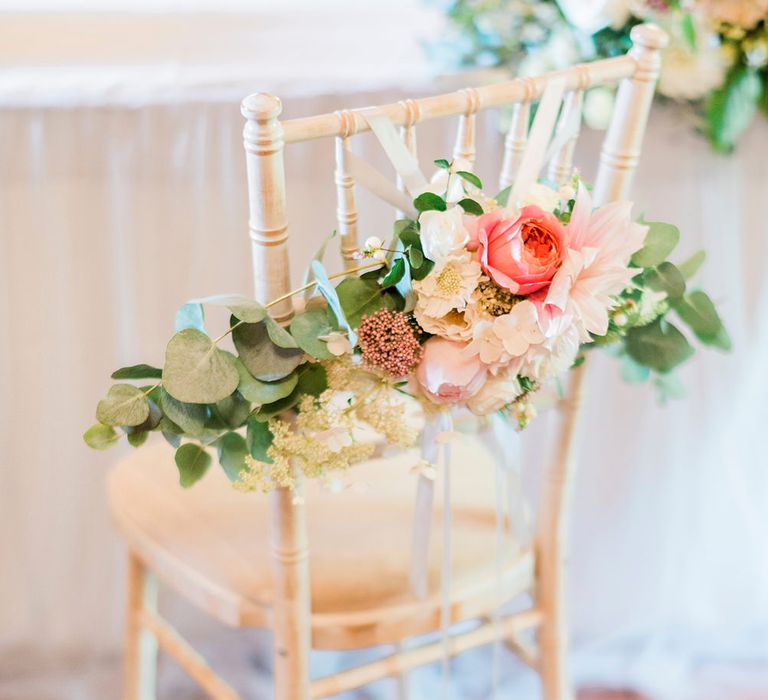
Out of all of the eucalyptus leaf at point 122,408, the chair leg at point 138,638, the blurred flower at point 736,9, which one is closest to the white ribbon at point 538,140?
the eucalyptus leaf at point 122,408

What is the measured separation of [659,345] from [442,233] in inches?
13.4

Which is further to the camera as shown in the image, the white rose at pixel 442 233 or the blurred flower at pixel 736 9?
the blurred flower at pixel 736 9

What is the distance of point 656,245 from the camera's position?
816mm

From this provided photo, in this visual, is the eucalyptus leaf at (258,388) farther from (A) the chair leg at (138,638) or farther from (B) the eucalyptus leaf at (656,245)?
(A) the chair leg at (138,638)

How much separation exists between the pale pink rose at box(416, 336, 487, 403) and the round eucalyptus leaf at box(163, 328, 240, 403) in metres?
0.14

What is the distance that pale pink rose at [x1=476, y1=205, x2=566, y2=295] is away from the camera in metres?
0.68

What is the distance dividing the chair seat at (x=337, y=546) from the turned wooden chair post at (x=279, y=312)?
3 centimetres

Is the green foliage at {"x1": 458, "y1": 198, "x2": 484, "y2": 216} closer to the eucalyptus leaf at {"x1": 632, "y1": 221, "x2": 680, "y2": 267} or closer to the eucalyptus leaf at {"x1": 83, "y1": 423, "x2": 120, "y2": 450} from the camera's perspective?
the eucalyptus leaf at {"x1": 632, "y1": 221, "x2": 680, "y2": 267}

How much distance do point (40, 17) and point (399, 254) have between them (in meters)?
0.91

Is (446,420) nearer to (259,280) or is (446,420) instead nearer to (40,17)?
(259,280)

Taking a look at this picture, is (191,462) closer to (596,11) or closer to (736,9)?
(596,11)

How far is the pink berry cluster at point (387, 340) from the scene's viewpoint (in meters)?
0.70

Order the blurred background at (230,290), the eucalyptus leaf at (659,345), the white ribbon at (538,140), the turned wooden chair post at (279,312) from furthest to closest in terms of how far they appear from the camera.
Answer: the blurred background at (230,290) → the eucalyptus leaf at (659,345) → the white ribbon at (538,140) → the turned wooden chair post at (279,312)

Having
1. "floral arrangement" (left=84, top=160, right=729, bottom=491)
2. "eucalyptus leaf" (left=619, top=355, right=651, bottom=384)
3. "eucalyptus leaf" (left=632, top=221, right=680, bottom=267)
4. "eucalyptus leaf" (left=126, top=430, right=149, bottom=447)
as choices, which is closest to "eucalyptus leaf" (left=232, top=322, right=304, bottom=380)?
"floral arrangement" (left=84, top=160, right=729, bottom=491)
